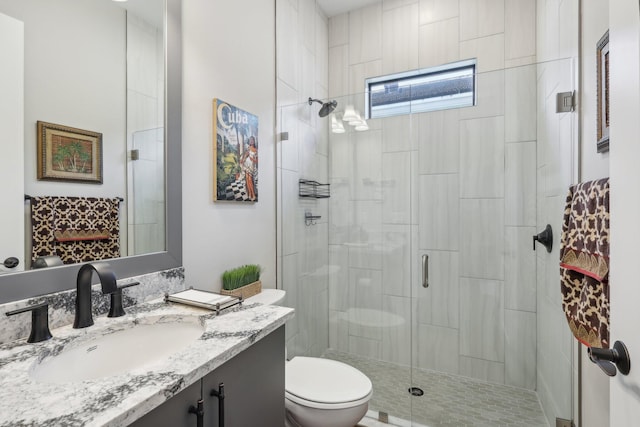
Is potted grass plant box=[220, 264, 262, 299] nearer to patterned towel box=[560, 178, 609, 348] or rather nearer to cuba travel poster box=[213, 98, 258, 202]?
cuba travel poster box=[213, 98, 258, 202]

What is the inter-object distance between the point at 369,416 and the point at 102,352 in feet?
5.29

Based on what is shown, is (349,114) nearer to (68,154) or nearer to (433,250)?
(433,250)

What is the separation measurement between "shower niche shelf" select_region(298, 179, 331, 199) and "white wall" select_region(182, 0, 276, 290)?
24cm

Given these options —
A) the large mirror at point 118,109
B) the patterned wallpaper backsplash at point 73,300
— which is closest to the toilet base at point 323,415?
the patterned wallpaper backsplash at point 73,300

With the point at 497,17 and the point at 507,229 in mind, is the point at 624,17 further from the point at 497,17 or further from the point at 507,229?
the point at 497,17

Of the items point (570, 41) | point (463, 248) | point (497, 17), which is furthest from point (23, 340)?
point (497, 17)

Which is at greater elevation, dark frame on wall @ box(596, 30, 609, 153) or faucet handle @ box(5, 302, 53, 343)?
dark frame on wall @ box(596, 30, 609, 153)

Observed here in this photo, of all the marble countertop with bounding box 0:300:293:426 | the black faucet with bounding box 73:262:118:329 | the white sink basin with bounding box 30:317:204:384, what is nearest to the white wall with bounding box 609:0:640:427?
the marble countertop with bounding box 0:300:293:426

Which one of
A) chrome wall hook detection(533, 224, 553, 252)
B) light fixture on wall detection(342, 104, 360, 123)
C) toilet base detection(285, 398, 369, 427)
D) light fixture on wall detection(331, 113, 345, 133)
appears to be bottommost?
toilet base detection(285, 398, 369, 427)

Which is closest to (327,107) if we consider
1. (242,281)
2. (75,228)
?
(242,281)

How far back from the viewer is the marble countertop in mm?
571

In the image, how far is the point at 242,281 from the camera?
5.75ft

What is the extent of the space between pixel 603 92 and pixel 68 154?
1910 mm

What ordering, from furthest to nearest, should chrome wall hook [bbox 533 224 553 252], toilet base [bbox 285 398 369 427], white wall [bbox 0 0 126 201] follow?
chrome wall hook [bbox 533 224 553 252] → toilet base [bbox 285 398 369 427] → white wall [bbox 0 0 126 201]
